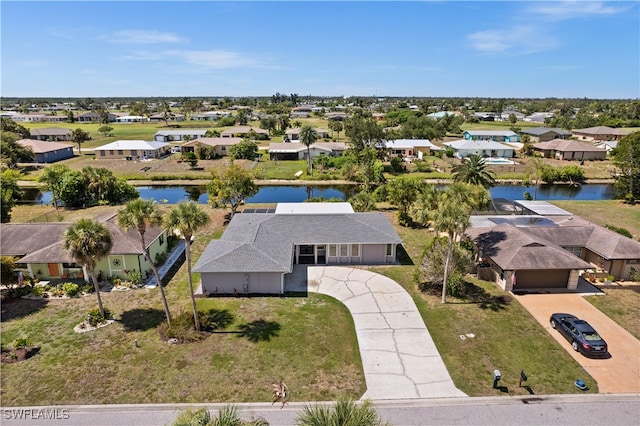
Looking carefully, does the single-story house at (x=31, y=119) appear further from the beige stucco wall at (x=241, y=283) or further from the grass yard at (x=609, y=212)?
the grass yard at (x=609, y=212)

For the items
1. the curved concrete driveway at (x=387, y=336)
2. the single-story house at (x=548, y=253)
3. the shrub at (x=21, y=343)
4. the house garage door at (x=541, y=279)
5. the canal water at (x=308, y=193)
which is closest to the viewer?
the curved concrete driveway at (x=387, y=336)

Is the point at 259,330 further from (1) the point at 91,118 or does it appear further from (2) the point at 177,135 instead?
(1) the point at 91,118

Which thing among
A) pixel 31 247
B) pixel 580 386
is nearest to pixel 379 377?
pixel 580 386

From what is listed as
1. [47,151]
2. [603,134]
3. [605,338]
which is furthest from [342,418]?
[603,134]

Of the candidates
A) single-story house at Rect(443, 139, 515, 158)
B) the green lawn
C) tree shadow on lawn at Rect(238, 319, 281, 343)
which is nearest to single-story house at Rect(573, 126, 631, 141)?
single-story house at Rect(443, 139, 515, 158)

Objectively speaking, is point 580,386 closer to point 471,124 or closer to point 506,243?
point 506,243

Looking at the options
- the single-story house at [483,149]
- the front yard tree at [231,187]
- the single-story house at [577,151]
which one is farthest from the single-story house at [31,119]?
the single-story house at [577,151]

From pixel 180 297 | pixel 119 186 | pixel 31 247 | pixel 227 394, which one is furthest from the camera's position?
pixel 119 186
